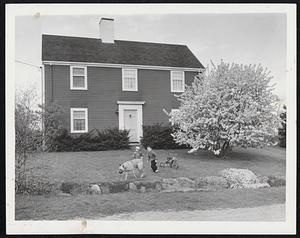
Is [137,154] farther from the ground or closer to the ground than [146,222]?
farther from the ground

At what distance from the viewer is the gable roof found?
27.8 feet

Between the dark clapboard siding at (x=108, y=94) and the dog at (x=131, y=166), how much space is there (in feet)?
3.97

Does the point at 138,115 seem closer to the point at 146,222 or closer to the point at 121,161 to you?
the point at 121,161

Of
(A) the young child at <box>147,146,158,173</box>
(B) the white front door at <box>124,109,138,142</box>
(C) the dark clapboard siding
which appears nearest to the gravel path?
(A) the young child at <box>147,146,158,173</box>

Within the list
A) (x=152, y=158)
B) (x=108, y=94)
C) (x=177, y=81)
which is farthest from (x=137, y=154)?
(x=177, y=81)

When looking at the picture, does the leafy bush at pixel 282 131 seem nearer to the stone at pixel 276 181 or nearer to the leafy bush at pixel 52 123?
the stone at pixel 276 181

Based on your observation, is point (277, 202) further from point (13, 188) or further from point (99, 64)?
point (99, 64)

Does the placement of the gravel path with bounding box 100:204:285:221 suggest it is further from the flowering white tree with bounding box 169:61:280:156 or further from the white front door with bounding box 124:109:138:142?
the white front door with bounding box 124:109:138:142

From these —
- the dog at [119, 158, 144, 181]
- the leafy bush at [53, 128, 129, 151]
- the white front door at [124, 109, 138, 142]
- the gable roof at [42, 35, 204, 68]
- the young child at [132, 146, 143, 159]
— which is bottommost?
the dog at [119, 158, 144, 181]

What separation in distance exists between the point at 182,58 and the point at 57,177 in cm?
430

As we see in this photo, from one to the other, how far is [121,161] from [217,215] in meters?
2.34

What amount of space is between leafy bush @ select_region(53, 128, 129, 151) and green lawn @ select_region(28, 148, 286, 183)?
0.17m

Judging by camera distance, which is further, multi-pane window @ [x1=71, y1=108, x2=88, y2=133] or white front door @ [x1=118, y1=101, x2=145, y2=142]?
multi-pane window @ [x1=71, y1=108, x2=88, y2=133]

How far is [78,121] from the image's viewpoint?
29.4ft
